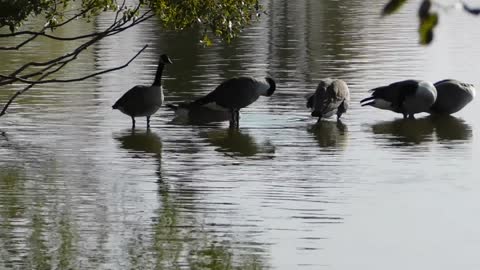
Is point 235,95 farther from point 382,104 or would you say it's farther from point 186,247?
point 186,247

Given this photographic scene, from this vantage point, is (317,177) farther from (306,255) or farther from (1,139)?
(1,139)

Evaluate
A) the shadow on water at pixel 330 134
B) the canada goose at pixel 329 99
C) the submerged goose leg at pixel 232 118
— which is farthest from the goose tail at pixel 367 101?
the submerged goose leg at pixel 232 118

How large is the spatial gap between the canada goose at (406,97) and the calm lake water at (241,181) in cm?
25

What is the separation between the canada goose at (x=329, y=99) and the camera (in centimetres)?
2019

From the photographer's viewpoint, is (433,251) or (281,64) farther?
(281,64)

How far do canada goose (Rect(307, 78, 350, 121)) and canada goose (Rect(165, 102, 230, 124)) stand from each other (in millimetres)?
1565

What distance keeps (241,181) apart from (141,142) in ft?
12.9

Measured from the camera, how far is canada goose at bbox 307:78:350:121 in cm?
2019

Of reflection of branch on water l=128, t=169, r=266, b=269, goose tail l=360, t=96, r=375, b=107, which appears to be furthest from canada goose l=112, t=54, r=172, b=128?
reflection of branch on water l=128, t=169, r=266, b=269

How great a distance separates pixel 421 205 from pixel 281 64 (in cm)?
1690

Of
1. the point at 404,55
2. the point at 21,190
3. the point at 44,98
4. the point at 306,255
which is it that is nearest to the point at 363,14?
the point at 404,55

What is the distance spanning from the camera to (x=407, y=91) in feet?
67.8

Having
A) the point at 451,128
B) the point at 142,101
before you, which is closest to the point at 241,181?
the point at 142,101

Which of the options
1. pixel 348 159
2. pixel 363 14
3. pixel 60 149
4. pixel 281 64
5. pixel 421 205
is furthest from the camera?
pixel 363 14
